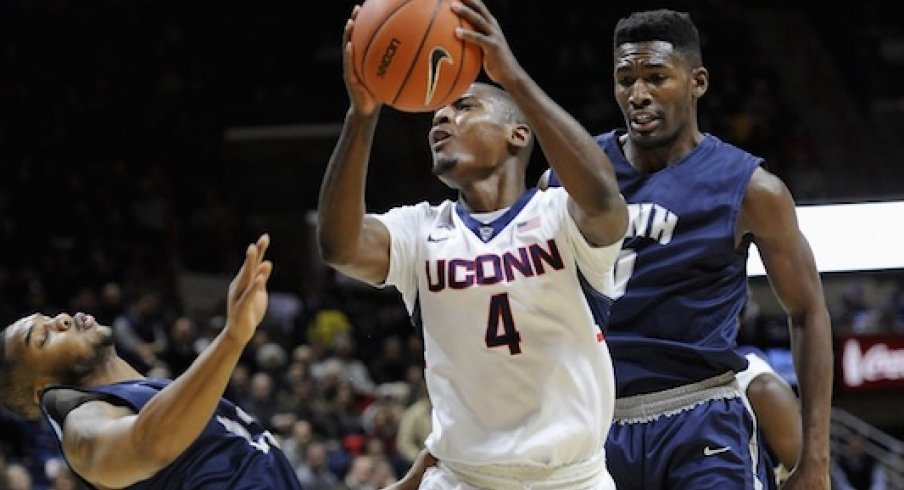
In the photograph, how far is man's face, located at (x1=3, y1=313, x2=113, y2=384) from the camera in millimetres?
4246

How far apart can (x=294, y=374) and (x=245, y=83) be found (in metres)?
8.18

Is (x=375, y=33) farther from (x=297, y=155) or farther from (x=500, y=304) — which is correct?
(x=297, y=155)

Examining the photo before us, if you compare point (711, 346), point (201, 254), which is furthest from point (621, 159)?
point (201, 254)

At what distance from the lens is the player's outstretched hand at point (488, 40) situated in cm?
390

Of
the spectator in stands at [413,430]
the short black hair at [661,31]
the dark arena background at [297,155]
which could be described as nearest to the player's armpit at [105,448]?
the short black hair at [661,31]

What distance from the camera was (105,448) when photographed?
3818mm

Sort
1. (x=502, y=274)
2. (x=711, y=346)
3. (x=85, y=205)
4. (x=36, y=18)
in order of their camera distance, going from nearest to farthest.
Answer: (x=502, y=274) → (x=711, y=346) → (x=85, y=205) → (x=36, y=18)

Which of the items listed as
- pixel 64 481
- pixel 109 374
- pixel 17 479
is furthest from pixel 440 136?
pixel 64 481

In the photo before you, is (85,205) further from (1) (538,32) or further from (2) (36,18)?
(1) (538,32)

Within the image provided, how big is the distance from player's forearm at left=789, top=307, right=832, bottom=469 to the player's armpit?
2.08 meters

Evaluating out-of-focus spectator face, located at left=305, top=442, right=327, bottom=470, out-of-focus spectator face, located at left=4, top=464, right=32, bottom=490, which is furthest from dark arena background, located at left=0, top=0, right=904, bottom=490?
out-of-focus spectator face, located at left=4, top=464, right=32, bottom=490

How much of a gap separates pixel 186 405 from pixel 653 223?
1.75 m

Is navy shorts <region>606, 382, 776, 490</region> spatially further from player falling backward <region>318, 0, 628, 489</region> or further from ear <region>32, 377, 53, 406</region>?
ear <region>32, 377, 53, 406</region>

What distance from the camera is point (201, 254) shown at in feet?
58.2
